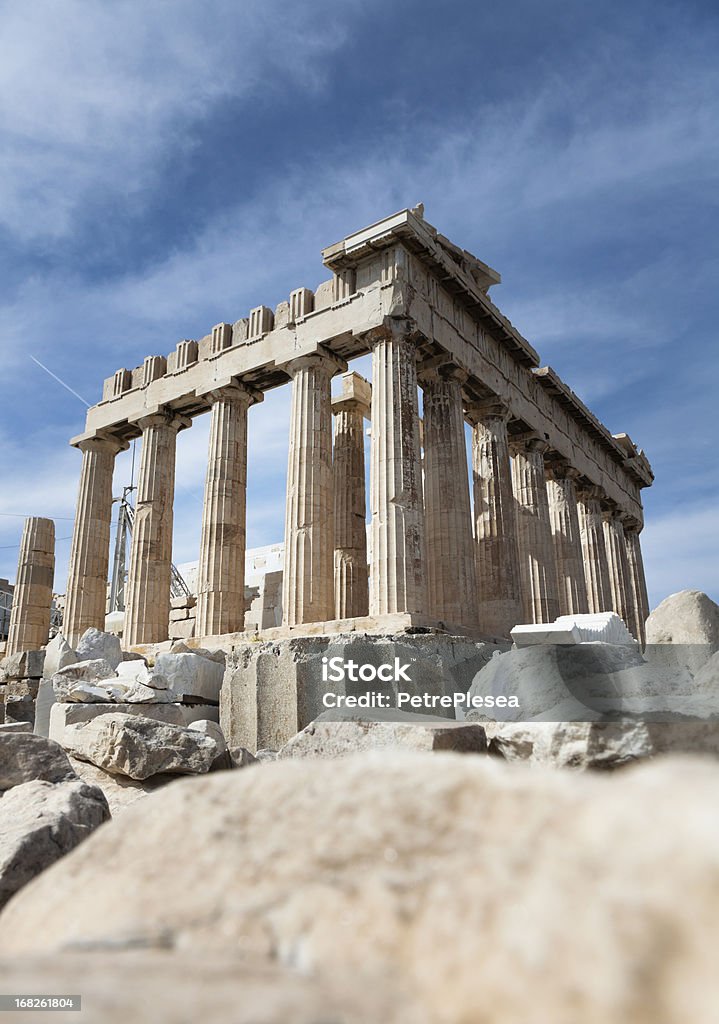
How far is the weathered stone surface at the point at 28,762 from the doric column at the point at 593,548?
22.9 meters

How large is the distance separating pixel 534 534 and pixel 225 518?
29.4ft

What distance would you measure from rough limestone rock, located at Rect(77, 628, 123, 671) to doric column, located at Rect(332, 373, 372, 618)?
21.1ft

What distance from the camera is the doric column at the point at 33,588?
Answer: 2228 cm

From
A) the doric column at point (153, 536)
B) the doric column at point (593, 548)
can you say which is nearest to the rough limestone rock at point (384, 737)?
the doric column at point (153, 536)

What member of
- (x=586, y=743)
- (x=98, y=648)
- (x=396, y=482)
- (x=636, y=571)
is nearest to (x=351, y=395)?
(x=396, y=482)

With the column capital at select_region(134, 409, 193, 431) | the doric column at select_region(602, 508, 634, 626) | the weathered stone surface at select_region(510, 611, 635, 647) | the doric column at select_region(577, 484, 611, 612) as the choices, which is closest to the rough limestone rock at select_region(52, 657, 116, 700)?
the weathered stone surface at select_region(510, 611, 635, 647)

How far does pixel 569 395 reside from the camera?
24500 millimetres

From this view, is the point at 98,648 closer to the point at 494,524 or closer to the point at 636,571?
the point at 494,524

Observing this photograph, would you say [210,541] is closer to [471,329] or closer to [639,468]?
[471,329]

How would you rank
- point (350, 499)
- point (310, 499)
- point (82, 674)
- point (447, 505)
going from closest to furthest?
1. point (82, 674)
2. point (310, 499)
3. point (447, 505)
4. point (350, 499)

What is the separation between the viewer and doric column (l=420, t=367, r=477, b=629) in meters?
17.5

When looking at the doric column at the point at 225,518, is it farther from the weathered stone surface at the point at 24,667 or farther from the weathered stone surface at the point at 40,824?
the weathered stone surface at the point at 40,824

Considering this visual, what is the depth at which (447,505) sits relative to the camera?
1806 cm

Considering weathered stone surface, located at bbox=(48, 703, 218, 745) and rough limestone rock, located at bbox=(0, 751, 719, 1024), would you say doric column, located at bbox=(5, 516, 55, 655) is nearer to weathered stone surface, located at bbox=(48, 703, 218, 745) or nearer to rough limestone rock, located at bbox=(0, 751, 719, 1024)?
weathered stone surface, located at bbox=(48, 703, 218, 745)
